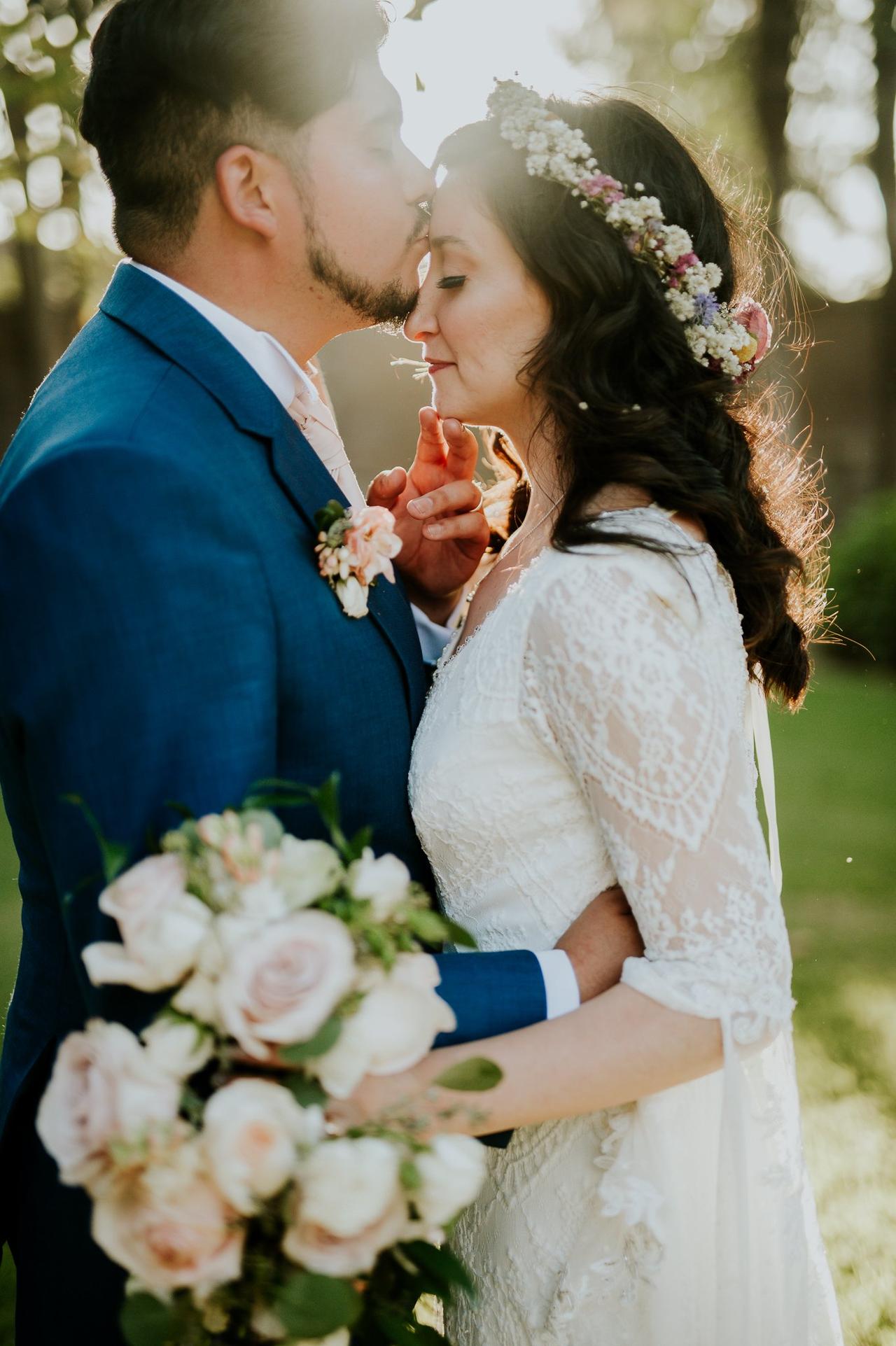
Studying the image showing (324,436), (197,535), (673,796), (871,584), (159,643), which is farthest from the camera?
(871,584)

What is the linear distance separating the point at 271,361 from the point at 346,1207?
156 centimetres

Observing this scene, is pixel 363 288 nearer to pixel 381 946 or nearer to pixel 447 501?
pixel 447 501

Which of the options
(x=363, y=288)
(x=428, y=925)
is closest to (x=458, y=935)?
(x=428, y=925)

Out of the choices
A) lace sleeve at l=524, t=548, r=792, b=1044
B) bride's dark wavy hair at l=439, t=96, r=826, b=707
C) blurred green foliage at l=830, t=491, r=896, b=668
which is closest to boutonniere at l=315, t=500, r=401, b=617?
lace sleeve at l=524, t=548, r=792, b=1044

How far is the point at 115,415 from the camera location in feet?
5.92

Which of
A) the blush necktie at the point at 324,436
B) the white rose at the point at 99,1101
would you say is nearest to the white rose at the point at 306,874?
the white rose at the point at 99,1101

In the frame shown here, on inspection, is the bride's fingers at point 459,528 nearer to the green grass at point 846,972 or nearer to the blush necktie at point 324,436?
the blush necktie at point 324,436

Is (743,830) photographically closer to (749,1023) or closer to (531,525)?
(749,1023)

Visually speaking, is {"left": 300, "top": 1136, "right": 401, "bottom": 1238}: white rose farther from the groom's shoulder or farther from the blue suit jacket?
the groom's shoulder

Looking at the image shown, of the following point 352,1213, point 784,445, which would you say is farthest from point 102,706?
point 784,445

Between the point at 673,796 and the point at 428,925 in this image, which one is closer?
the point at 428,925

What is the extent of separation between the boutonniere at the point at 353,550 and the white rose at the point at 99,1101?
2.87 ft

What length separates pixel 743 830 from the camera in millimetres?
1896

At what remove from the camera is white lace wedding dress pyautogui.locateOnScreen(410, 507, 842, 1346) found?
6.17 feet
